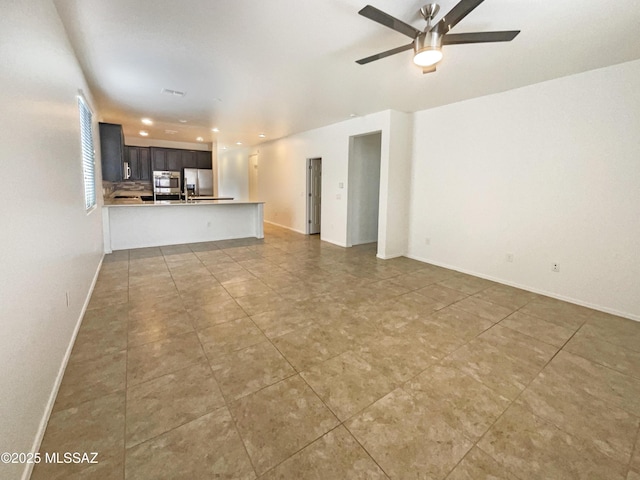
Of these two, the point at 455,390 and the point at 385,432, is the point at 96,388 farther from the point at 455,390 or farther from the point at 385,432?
the point at 455,390

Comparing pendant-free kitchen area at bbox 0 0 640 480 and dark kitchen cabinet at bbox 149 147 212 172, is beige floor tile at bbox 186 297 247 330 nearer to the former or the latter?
pendant-free kitchen area at bbox 0 0 640 480

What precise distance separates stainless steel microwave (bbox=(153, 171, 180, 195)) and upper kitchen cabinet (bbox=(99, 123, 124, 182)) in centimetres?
319

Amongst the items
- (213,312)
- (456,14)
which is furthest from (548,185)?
(213,312)

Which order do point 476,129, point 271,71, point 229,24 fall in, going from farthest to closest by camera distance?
point 476,129 → point 271,71 → point 229,24

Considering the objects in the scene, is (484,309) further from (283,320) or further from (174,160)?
(174,160)

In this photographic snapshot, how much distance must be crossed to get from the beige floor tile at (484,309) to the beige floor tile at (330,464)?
83.3 inches

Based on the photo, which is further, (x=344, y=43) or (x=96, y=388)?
(x=344, y=43)

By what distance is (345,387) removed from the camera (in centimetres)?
188

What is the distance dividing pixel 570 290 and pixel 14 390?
476cm

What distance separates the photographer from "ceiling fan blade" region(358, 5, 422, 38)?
1.72 meters

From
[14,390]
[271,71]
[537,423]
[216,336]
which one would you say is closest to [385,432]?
[537,423]

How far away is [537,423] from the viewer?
163 centimetres

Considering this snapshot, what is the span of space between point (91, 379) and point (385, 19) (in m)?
3.03

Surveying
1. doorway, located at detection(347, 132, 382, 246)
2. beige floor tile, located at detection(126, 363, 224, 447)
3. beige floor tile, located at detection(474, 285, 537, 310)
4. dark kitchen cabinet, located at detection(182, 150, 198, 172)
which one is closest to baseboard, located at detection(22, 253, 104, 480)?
beige floor tile, located at detection(126, 363, 224, 447)
